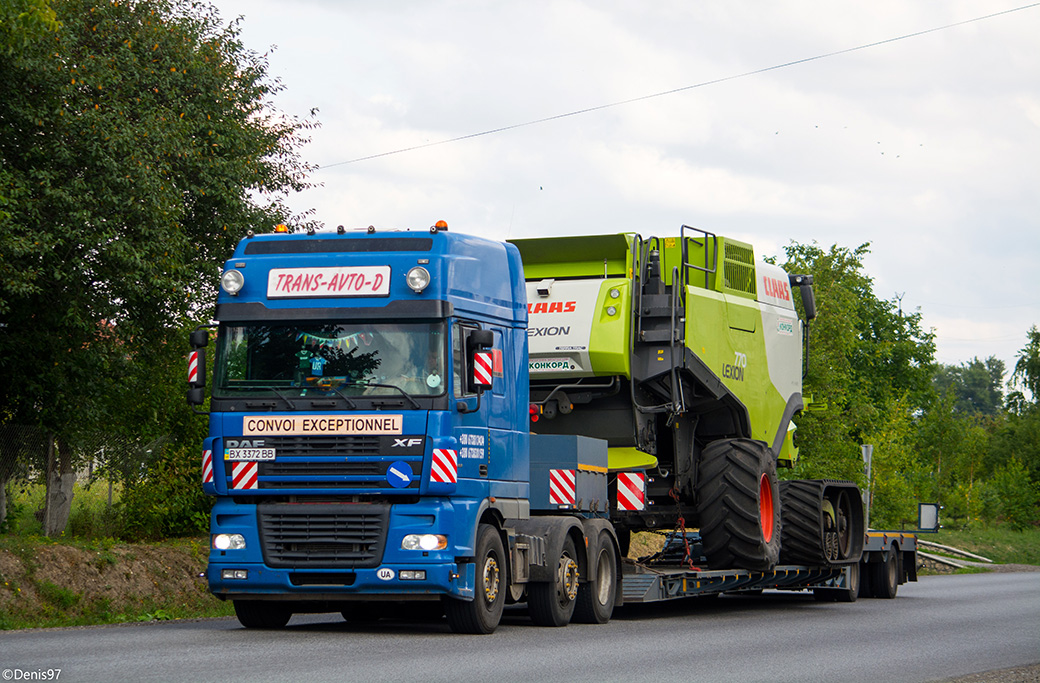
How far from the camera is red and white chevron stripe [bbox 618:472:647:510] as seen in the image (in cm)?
1684

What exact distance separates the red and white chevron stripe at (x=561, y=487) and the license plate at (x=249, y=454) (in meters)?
3.60

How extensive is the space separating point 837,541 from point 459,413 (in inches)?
364

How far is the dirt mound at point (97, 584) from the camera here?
14641 mm

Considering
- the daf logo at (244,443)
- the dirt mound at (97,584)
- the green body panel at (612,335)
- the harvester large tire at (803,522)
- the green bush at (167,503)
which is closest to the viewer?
the daf logo at (244,443)

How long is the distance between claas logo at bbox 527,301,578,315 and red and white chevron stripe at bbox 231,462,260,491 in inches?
196

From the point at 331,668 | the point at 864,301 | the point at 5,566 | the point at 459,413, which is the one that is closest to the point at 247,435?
the point at 459,413

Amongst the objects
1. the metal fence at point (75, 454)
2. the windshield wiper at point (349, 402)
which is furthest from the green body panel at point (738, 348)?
the metal fence at point (75, 454)

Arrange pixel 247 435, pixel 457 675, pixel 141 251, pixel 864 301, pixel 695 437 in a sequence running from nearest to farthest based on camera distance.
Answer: pixel 457 675 → pixel 247 435 → pixel 141 251 → pixel 695 437 → pixel 864 301

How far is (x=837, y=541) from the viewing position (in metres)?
19.9

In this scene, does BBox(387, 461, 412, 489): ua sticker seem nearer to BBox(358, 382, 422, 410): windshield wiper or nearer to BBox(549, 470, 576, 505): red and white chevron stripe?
BBox(358, 382, 422, 410): windshield wiper

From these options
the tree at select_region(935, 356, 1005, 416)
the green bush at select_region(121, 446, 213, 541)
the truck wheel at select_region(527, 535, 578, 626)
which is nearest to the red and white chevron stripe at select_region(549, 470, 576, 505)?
the truck wheel at select_region(527, 535, 578, 626)

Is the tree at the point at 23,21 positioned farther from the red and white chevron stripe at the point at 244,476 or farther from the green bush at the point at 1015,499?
the green bush at the point at 1015,499

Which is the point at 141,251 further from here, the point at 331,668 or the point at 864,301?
the point at 864,301

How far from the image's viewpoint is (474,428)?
12.8 meters
